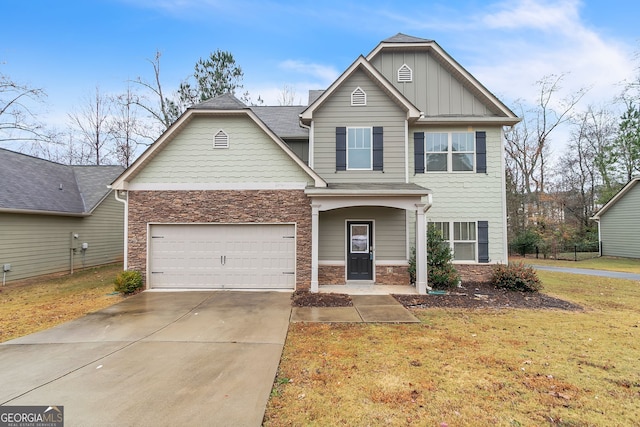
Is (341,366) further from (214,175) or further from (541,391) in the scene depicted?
(214,175)

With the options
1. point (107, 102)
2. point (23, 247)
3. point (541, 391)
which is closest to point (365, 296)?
point (541, 391)

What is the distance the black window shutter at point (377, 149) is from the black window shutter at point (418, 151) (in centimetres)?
144

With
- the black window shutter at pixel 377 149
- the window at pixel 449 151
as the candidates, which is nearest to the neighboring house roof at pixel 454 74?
the window at pixel 449 151

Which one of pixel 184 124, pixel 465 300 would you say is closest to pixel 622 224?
pixel 465 300

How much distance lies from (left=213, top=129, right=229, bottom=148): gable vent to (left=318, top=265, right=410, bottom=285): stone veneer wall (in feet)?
17.3

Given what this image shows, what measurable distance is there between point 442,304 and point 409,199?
3.23 meters

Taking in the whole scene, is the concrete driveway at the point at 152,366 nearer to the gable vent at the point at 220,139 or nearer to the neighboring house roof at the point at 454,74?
the gable vent at the point at 220,139

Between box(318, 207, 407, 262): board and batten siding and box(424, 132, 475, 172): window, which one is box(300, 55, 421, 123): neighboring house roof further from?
box(318, 207, 407, 262): board and batten siding

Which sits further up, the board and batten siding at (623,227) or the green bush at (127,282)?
the board and batten siding at (623,227)

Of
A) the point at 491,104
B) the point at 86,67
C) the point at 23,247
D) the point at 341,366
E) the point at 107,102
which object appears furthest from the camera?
the point at 107,102

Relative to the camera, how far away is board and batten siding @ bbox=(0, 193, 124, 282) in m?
11.4

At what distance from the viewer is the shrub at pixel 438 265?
9.84 meters

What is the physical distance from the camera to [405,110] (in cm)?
1042

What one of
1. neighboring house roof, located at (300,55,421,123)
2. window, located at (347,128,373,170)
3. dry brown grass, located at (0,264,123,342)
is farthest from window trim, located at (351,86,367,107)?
dry brown grass, located at (0,264,123,342)
